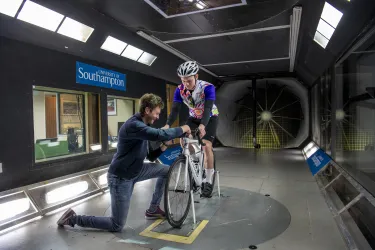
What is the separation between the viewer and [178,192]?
2955 mm

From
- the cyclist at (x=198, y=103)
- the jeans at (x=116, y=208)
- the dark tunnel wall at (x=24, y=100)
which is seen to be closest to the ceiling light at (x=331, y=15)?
the cyclist at (x=198, y=103)

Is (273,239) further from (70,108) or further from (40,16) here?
(70,108)

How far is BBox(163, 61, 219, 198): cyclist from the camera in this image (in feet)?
10.3

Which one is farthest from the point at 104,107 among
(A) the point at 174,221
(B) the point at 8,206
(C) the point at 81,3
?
(A) the point at 174,221

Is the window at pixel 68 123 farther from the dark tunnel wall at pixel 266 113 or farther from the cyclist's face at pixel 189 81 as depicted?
the dark tunnel wall at pixel 266 113

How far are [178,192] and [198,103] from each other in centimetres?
120

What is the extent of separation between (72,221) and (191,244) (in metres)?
1.33

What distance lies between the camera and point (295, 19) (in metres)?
4.41

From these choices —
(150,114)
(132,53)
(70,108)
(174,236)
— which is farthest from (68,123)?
(174,236)

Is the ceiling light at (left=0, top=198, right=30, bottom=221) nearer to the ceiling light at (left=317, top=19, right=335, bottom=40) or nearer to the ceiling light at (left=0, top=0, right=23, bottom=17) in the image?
the ceiling light at (left=0, top=0, right=23, bottom=17)

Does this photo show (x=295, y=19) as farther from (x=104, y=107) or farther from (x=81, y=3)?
(x=104, y=107)

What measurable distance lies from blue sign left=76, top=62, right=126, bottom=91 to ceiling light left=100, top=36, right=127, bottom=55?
18.1 inches

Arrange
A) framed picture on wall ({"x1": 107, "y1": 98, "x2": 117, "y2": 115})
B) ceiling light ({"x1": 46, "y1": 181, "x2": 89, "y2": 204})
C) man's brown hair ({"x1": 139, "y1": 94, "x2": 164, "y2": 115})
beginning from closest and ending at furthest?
man's brown hair ({"x1": 139, "y1": 94, "x2": 164, "y2": 115})
ceiling light ({"x1": 46, "y1": 181, "x2": 89, "y2": 204})
framed picture on wall ({"x1": 107, "y1": 98, "x2": 117, "y2": 115})

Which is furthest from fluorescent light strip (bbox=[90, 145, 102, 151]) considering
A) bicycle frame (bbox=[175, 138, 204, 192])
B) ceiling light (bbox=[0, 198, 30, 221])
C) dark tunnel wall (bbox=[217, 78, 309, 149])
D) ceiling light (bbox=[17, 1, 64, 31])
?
dark tunnel wall (bbox=[217, 78, 309, 149])
